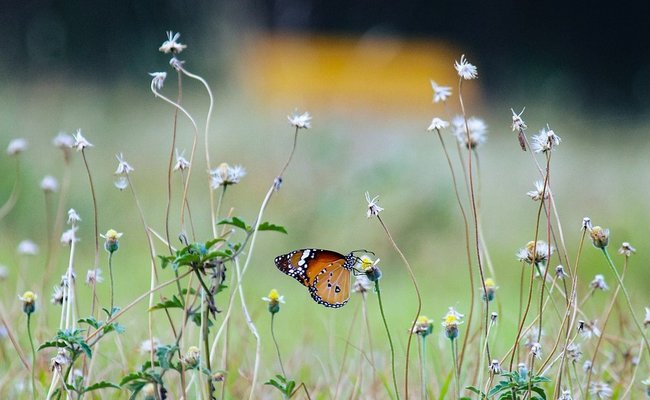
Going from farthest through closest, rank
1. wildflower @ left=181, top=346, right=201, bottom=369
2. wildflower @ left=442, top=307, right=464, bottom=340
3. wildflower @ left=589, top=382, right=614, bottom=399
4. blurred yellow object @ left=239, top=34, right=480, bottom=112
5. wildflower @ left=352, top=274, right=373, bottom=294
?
blurred yellow object @ left=239, top=34, right=480, bottom=112 → wildflower @ left=352, top=274, right=373, bottom=294 → wildflower @ left=589, top=382, right=614, bottom=399 → wildflower @ left=442, top=307, right=464, bottom=340 → wildflower @ left=181, top=346, right=201, bottom=369

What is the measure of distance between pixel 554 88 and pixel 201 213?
7.48 ft

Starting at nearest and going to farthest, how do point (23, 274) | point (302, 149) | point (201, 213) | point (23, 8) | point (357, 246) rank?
point (23, 274)
point (357, 246)
point (201, 213)
point (302, 149)
point (23, 8)

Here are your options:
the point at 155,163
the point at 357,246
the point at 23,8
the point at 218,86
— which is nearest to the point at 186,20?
the point at 218,86

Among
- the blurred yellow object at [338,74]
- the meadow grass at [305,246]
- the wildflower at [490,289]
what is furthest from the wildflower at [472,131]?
the blurred yellow object at [338,74]

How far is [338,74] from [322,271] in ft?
22.5

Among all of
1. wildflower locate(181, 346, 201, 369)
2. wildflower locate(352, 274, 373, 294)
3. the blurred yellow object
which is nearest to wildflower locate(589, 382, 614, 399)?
wildflower locate(352, 274, 373, 294)

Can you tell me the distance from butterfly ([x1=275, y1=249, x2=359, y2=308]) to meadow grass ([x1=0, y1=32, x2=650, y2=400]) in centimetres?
11

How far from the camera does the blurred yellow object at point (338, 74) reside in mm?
7750

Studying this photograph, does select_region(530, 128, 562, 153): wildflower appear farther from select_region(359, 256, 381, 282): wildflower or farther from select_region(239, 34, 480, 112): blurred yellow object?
select_region(239, 34, 480, 112): blurred yellow object

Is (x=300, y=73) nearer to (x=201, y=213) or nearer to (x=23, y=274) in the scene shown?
(x=201, y=213)

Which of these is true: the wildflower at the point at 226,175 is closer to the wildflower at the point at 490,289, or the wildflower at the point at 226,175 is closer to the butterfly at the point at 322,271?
the butterfly at the point at 322,271

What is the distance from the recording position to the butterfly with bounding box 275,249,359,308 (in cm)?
174

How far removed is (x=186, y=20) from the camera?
8609 mm

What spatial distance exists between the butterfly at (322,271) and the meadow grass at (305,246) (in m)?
0.11
